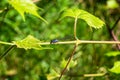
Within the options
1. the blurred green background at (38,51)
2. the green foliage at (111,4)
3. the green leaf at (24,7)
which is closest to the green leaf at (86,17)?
the green leaf at (24,7)

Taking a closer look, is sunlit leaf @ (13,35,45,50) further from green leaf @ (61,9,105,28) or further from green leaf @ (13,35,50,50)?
green leaf @ (61,9,105,28)

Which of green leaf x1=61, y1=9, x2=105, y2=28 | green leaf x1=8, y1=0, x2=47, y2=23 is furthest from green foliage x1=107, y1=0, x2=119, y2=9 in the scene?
green leaf x1=8, y1=0, x2=47, y2=23

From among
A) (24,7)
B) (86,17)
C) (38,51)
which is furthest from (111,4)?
(24,7)

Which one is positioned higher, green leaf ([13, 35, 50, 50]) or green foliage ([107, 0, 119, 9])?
green leaf ([13, 35, 50, 50])

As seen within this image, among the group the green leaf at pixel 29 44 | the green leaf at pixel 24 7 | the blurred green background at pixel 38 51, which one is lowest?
the blurred green background at pixel 38 51

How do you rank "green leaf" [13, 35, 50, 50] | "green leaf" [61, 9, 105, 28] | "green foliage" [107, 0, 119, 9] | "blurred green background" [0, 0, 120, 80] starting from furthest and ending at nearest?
"green foliage" [107, 0, 119, 9], "blurred green background" [0, 0, 120, 80], "green leaf" [61, 9, 105, 28], "green leaf" [13, 35, 50, 50]

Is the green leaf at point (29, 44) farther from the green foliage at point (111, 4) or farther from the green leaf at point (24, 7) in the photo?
the green foliage at point (111, 4)

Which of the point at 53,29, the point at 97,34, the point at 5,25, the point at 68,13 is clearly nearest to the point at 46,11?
the point at 53,29

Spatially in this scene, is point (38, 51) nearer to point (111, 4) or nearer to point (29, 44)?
point (111, 4)
